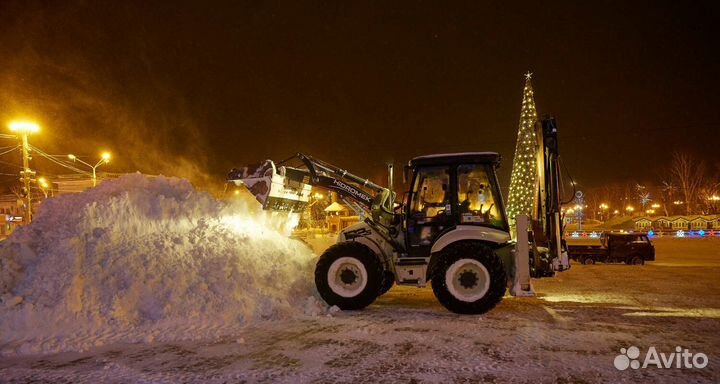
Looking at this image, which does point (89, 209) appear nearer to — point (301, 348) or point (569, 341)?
point (301, 348)

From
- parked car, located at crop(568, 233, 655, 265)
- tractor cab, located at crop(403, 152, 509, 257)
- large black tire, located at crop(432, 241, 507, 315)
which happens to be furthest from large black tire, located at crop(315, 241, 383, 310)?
parked car, located at crop(568, 233, 655, 265)

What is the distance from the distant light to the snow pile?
13.7 metres

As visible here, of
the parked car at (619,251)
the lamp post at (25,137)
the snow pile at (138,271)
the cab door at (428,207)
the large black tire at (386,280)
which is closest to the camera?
the snow pile at (138,271)

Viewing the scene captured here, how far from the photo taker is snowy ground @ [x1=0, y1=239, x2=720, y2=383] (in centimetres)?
527

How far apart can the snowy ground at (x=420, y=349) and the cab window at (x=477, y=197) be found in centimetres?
159

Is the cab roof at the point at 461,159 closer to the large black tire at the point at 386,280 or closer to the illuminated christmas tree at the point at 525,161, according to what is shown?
the large black tire at the point at 386,280

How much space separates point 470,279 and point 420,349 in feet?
7.92

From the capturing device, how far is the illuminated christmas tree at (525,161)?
19.7 metres

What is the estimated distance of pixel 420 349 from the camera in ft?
20.2

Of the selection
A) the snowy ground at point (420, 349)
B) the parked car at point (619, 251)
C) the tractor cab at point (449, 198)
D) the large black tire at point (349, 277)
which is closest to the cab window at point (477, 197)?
the tractor cab at point (449, 198)

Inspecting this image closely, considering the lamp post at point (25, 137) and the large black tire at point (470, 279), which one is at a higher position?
the lamp post at point (25, 137)

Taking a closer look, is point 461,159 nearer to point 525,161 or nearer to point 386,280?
point 386,280

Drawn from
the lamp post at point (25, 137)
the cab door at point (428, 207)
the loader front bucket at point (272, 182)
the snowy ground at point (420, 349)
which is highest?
the lamp post at point (25, 137)

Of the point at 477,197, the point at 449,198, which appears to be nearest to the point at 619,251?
the point at 477,197
